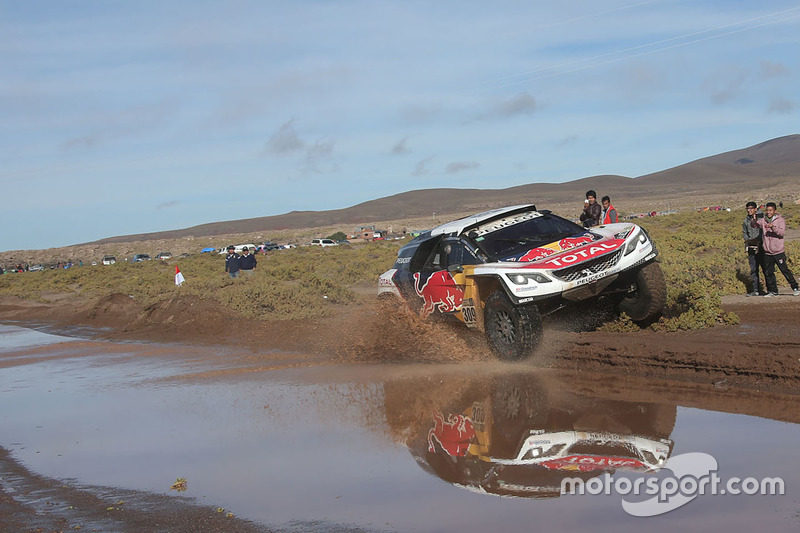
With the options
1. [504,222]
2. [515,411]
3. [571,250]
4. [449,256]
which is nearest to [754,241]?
[504,222]

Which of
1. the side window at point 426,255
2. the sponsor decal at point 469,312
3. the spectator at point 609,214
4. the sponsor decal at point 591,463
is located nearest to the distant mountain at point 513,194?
the spectator at point 609,214

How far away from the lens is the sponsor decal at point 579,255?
353 inches

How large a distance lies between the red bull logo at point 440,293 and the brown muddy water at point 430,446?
80cm

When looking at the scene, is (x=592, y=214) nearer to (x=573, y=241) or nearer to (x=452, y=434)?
(x=573, y=241)

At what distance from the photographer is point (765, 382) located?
763 cm

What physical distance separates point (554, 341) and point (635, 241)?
163 cm

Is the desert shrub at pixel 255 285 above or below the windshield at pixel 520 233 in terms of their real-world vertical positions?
below

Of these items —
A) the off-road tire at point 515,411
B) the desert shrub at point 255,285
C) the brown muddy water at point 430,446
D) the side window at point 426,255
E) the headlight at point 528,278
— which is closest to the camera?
the brown muddy water at point 430,446

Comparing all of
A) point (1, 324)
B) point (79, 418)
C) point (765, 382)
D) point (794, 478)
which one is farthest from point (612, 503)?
point (1, 324)

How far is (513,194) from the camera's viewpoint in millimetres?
175500

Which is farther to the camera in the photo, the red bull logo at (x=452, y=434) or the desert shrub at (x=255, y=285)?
the desert shrub at (x=255, y=285)

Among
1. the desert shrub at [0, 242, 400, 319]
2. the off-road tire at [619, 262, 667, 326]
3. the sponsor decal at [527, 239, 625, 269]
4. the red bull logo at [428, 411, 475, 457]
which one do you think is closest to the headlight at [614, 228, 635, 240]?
the sponsor decal at [527, 239, 625, 269]

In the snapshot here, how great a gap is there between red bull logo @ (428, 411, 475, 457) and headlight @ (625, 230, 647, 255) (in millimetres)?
3090

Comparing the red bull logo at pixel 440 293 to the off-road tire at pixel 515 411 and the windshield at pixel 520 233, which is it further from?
the off-road tire at pixel 515 411
